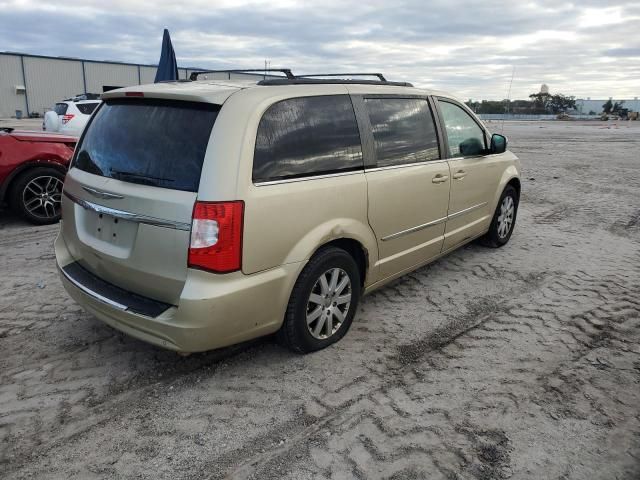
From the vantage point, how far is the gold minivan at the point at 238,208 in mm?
2725

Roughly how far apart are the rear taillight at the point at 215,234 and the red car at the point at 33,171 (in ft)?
16.1

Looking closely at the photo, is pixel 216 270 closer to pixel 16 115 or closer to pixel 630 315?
pixel 630 315

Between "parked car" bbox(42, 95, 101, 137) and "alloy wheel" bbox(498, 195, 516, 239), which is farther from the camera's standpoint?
"parked car" bbox(42, 95, 101, 137)

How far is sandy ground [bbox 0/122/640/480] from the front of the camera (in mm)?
2490

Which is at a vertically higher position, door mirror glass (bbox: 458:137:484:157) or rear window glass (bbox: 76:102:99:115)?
door mirror glass (bbox: 458:137:484:157)

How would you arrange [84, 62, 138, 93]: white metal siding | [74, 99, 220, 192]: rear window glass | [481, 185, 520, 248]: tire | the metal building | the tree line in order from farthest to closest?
the tree line < [84, 62, 138, 93]: white metal siding < the metal building < [481, 185, 520, 248]: tire < [74, 99, 220, 192]: rear window glass

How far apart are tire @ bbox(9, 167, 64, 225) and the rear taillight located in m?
4.80

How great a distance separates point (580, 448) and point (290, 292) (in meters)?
1.78

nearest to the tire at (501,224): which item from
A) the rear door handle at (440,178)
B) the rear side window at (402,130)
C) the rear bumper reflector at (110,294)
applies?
the rear door handle at (440,178)

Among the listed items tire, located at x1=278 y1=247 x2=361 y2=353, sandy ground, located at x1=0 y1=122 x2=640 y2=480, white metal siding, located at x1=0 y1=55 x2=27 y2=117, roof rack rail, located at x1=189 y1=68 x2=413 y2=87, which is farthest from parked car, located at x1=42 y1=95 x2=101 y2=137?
white metal siding, located at x1=0 y1=55 x2=27 y2=117

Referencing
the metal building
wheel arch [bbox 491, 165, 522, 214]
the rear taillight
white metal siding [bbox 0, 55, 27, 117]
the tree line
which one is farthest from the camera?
the tree line

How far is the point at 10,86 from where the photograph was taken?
42281 millimetres

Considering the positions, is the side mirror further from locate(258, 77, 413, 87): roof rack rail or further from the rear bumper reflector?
the rear bumper reflector

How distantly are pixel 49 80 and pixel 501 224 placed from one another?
4837 cm
